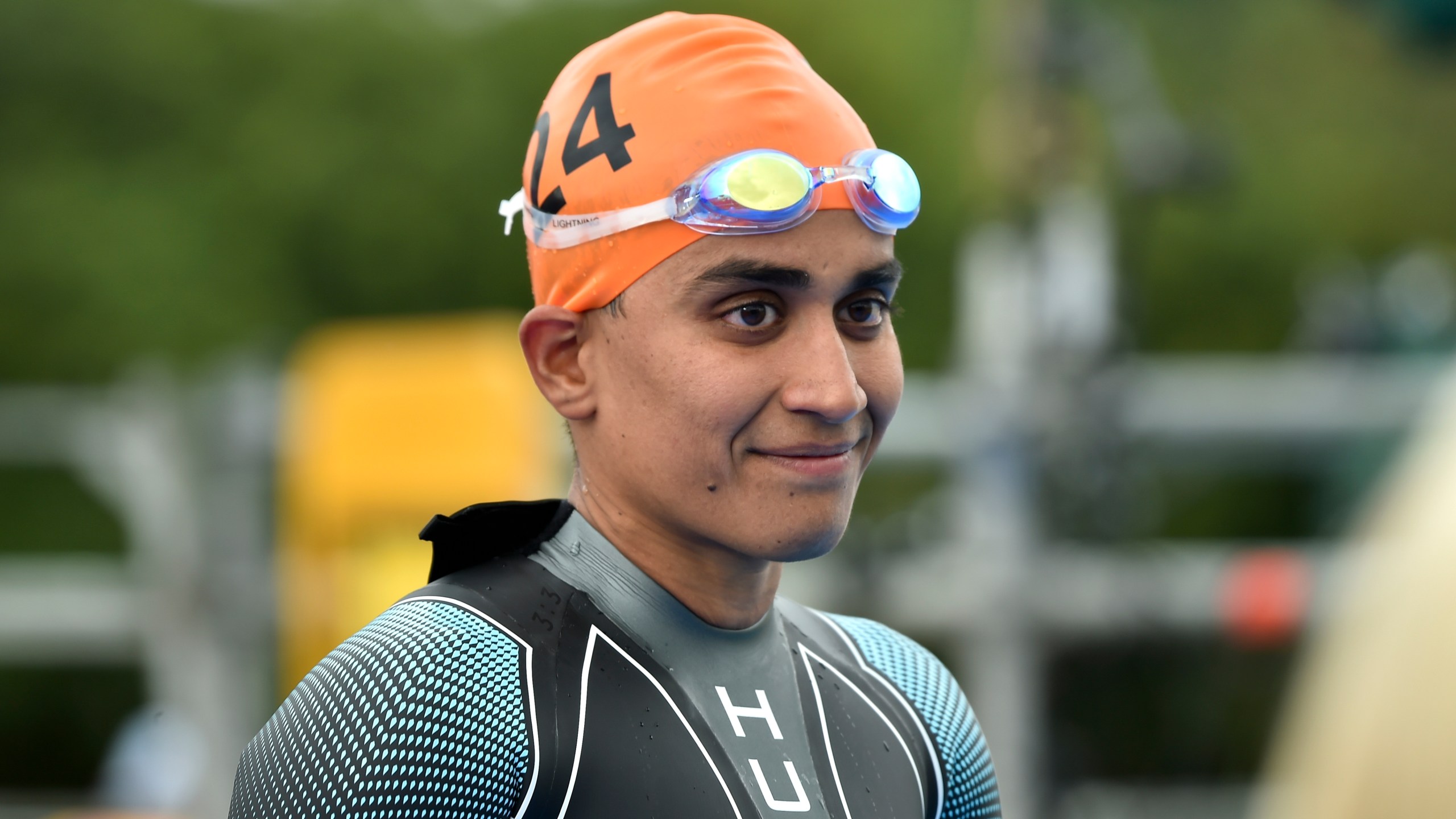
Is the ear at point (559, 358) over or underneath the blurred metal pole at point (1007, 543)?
over

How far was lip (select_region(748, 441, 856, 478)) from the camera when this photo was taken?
237 centimetres

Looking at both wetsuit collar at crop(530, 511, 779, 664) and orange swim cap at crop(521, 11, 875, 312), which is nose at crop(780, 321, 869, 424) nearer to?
orange swim cap at crop(521, 11, 875, 312)

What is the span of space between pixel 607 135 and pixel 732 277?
35 centimetres

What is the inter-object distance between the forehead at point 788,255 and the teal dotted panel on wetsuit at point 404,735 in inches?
24.2

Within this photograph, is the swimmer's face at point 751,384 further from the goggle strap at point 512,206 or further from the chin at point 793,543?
the goggle strap at point 512,206

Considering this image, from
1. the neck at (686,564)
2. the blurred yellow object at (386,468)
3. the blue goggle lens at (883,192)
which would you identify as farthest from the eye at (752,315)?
the blurred yellow object at (386,468)

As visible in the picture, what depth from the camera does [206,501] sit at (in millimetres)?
8938

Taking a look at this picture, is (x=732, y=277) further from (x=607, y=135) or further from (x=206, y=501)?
(x=206, y=501)

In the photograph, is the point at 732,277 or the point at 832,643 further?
the point at 832,643

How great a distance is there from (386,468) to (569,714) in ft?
21.6

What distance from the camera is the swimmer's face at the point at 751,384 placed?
2.35 m

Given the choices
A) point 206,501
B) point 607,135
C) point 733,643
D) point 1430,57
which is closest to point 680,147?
point 607,135

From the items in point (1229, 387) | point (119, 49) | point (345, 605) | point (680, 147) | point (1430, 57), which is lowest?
point (345, 605)

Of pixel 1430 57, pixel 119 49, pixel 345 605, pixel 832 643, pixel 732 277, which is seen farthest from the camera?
pixel 119 49
